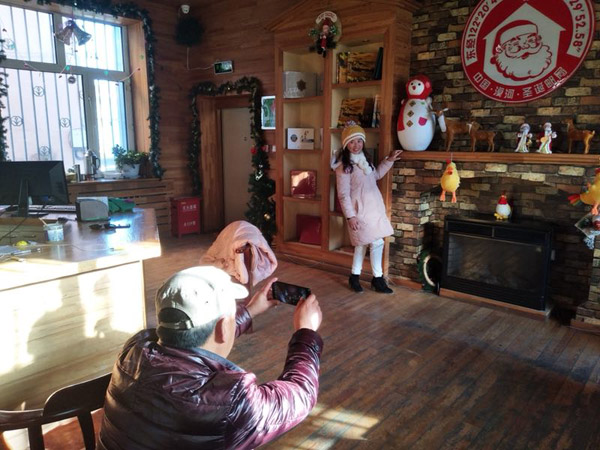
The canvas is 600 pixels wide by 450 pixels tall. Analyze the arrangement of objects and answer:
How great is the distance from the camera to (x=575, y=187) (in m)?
3.55

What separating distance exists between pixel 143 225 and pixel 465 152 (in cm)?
268

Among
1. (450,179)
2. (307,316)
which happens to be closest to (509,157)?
(450,179)

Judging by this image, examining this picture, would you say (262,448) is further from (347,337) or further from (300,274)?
(300,274)

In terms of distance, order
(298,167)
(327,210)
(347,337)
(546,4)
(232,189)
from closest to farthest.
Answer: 1. (347,337)
2. (546,4)
3. (327,210)
4. (298,167)
5. (232,189)

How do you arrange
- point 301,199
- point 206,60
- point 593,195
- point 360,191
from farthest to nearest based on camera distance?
point 206,60
point 301,199
point 360,191
point 593,195

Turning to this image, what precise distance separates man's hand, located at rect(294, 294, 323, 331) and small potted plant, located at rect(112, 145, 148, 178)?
219 inches

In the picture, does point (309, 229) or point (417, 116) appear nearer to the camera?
point (417, 116)

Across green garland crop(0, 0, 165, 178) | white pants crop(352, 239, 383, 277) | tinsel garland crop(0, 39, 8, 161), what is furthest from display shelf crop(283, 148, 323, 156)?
tinsel garland crop(0, 39, 8, 161)

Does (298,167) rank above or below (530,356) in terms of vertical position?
above

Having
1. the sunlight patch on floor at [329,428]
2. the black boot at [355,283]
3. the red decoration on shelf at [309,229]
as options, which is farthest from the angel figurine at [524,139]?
the sunlight patch on floor at [329,428]

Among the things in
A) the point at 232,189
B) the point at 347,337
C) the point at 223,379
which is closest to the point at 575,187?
the point at 347,337

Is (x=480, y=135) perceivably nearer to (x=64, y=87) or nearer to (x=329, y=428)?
(x=329, y=428)

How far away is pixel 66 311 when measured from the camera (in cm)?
238

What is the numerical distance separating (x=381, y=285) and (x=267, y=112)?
2687 mm
